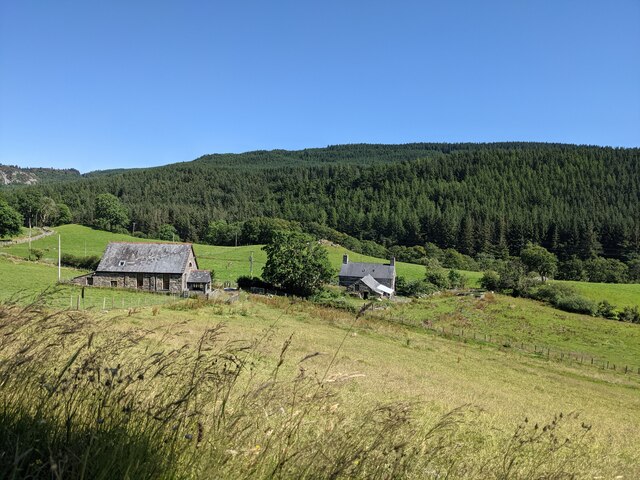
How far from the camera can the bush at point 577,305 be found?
60531 millimetres

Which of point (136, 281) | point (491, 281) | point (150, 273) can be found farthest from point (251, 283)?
point (491, 281)

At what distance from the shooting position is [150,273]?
5338 cm

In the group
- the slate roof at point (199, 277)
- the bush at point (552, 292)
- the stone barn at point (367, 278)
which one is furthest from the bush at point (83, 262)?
the bush at point (552, 292)

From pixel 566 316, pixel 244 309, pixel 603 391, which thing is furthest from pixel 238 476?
pixel 566 316

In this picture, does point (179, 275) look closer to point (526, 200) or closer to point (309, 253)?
point (309, 253)

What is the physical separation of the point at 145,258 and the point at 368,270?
3759 cm

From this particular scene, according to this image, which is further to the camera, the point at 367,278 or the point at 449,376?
the point at 367,278

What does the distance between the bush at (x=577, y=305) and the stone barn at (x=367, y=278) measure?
24778mm

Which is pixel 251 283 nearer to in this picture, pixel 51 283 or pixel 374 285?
pixel 374 285

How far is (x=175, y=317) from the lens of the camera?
27.5 metres

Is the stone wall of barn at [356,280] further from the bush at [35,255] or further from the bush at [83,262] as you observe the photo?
the bush at [35,255]

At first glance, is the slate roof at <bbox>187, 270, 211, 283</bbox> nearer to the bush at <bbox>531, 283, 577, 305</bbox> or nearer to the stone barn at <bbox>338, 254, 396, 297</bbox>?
the stone barn at <bbox>338, 254, 396, 297</bbox>

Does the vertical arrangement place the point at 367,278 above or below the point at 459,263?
above

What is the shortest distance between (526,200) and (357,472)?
668 ft
